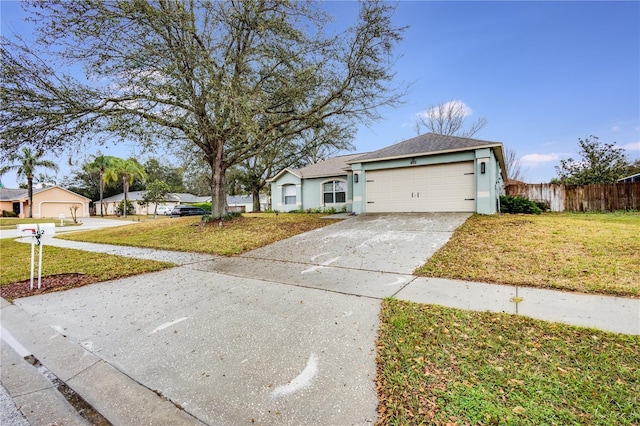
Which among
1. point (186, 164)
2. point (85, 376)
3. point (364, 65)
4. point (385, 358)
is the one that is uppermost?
point (364, 65)

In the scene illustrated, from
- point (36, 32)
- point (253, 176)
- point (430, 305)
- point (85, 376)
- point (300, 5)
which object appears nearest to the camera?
point (85, 376)

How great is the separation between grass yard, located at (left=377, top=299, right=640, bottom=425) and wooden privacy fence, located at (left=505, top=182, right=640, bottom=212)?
617 inches

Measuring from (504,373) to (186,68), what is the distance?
11.4 meters

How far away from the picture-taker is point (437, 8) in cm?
984

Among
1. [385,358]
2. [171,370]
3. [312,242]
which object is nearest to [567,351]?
[385,358]

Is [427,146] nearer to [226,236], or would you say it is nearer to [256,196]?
[226,236]

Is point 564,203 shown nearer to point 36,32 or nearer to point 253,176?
point 253,176

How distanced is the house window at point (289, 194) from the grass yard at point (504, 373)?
16.0m

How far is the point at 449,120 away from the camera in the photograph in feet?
85.5

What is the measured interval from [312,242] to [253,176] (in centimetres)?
1621

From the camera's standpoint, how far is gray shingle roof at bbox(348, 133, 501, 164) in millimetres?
11438

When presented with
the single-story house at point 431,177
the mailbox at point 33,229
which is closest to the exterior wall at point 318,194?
the single-story house at point 431,177

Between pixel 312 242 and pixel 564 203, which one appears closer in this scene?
pixel 312 242

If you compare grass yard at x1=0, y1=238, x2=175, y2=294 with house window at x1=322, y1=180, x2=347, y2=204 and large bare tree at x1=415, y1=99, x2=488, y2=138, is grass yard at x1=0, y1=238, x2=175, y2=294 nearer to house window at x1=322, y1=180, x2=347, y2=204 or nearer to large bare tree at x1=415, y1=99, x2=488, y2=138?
house window at x1=322, y1=180, x2=347, y2=204
